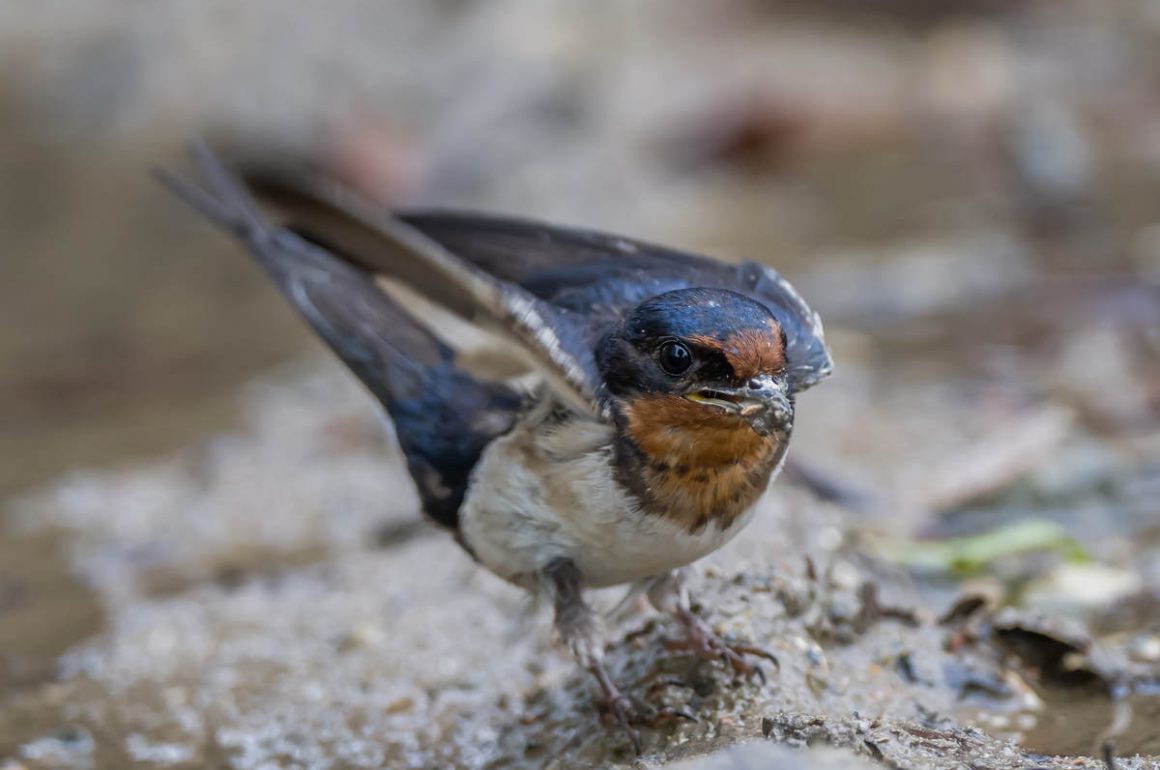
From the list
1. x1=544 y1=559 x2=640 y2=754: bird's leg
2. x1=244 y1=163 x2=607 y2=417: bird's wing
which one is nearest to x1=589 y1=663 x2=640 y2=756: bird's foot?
x1=544 y1=559 x2=640 y2=754: bird's leg

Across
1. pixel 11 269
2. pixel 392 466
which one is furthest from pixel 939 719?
pixel 11 269

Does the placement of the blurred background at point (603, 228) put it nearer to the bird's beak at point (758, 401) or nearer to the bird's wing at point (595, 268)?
the bird's wing at point (595, 268)

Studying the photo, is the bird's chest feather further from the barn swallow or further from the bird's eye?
the bird's eye

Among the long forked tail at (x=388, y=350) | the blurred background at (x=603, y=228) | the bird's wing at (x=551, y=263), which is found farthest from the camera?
the blurred background at (x=603, y=228)

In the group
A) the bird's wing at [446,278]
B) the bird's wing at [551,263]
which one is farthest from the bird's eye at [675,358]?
the bird's wing at [551,263]

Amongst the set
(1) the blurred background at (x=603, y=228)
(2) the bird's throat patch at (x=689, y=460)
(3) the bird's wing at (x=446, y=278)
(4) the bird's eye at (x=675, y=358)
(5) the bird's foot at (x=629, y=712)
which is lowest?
(5) the bird's foot at (x=629, y=712)

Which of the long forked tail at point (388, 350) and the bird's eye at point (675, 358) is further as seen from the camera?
the long forked tail at point (388, 350)

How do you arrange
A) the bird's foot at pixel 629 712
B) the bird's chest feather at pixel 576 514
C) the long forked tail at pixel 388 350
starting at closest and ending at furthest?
the bird's chest feather at pixel 576 514
the bird's foot at pixel 629 712
the long forked tail at pixel 388 350
